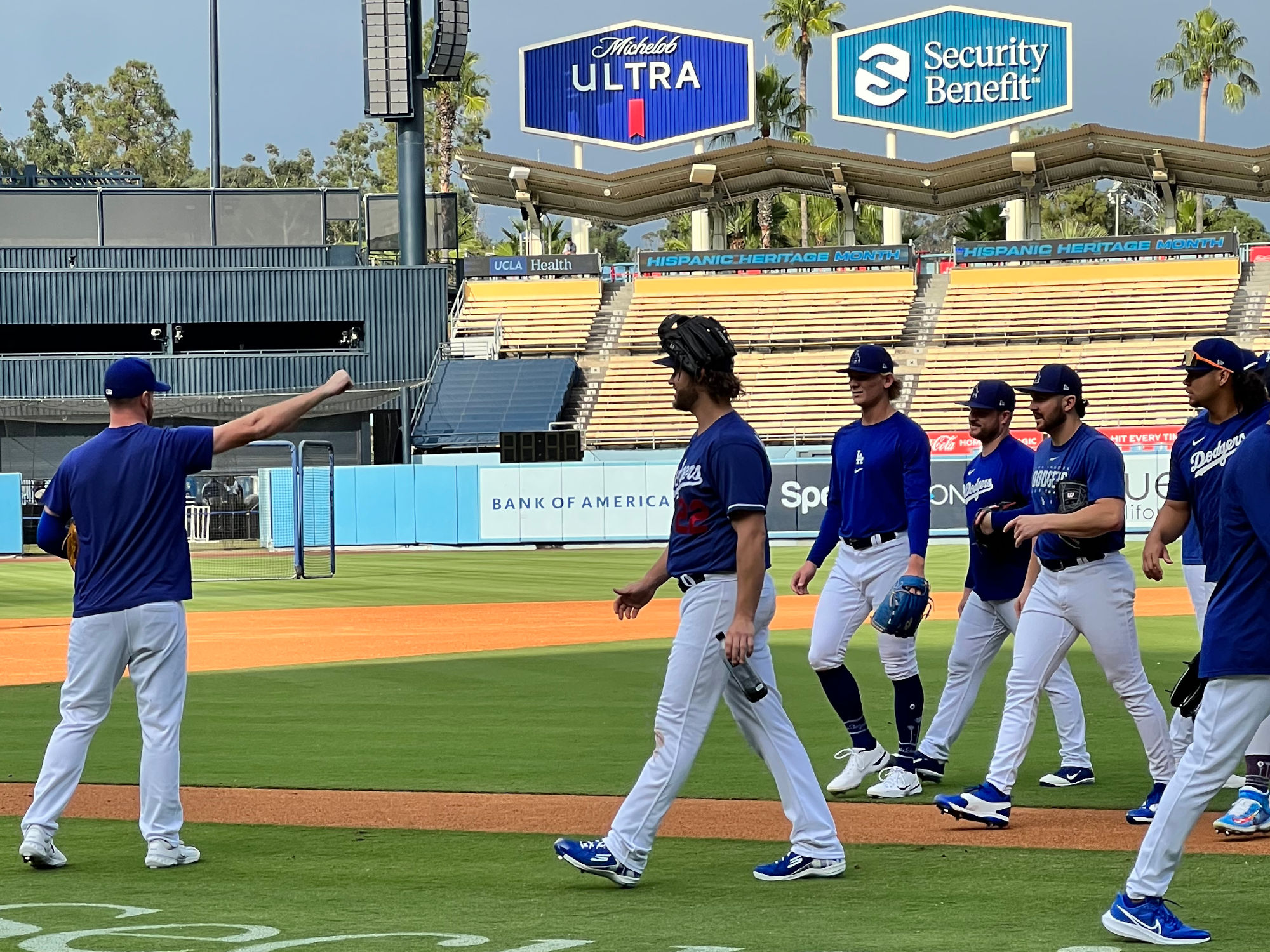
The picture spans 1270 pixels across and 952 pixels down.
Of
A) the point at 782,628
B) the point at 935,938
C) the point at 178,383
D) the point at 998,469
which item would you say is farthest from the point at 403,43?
the point at 935,938

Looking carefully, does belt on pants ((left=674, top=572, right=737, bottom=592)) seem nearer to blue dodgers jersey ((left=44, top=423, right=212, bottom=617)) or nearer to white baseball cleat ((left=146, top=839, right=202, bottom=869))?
blue dodgers jersey ((left=44, top=423, right=212, bottom=617))

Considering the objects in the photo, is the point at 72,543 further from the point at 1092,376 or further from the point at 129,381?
the point at 1092,376

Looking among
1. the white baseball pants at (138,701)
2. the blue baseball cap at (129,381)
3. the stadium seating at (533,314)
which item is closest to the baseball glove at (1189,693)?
the white baseball pants at (138,701)

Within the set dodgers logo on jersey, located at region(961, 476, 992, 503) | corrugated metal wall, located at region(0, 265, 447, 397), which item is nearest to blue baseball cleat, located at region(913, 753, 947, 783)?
dodgers logo on jersey, located at region(961, 476, 992, 503)

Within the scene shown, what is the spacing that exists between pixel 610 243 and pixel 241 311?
56.5 m

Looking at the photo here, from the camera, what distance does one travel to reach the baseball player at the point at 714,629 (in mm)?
6207

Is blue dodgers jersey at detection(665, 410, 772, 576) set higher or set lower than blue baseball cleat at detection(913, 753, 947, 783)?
higher

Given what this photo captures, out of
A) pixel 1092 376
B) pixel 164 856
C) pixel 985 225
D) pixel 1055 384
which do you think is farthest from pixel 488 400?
pixel 164 856

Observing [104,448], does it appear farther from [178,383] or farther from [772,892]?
[178,383]

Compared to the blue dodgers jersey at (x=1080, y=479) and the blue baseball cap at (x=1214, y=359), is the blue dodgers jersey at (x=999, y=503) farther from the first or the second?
the blue baseball cap at (x=1214, y=359)

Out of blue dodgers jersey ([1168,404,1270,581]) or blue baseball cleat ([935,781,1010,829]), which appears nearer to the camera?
blue dodgers jersey ([1168,404,1270,581])

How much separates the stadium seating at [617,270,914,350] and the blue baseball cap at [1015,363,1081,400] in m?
42.8

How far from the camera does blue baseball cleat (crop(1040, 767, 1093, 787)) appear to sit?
28.2 ft

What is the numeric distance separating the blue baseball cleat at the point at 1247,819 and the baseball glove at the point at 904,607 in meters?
1.70
